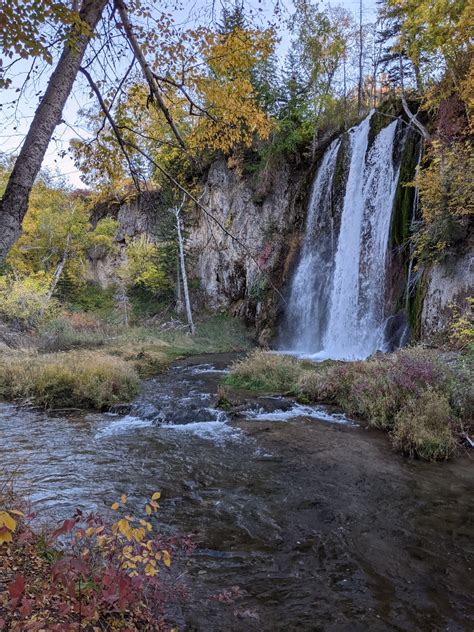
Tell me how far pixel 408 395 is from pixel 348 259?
11317mm

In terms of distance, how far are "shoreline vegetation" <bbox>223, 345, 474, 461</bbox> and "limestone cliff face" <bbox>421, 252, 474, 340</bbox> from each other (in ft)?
7.78

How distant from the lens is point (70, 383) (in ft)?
33.6

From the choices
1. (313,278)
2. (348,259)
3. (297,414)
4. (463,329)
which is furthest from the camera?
(313,278)

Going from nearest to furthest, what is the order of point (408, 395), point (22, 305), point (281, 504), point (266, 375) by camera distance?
point (281, 504) → point (408, 395) → point (266, 375) → point (22, 305)

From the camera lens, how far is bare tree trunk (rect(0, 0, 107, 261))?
2.57m

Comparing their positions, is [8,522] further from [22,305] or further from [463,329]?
[22,305]

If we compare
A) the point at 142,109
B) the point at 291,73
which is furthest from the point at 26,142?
the point at 291,73

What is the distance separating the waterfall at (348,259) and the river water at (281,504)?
8.46 meters

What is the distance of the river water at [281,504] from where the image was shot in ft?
10.3

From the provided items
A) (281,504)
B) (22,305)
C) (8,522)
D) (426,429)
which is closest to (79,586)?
(8,522)

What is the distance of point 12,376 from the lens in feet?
36.3

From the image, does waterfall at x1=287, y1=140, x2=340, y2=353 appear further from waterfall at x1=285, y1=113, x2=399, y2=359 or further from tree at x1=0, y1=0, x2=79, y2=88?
tree at x1=0, y1=0, x2=79, y2=88

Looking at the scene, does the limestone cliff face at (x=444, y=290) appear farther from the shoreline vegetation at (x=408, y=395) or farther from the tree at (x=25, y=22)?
the tree at (x=25, y=22)

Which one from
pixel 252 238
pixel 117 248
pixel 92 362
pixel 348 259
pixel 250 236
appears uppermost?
pixel 250 236
